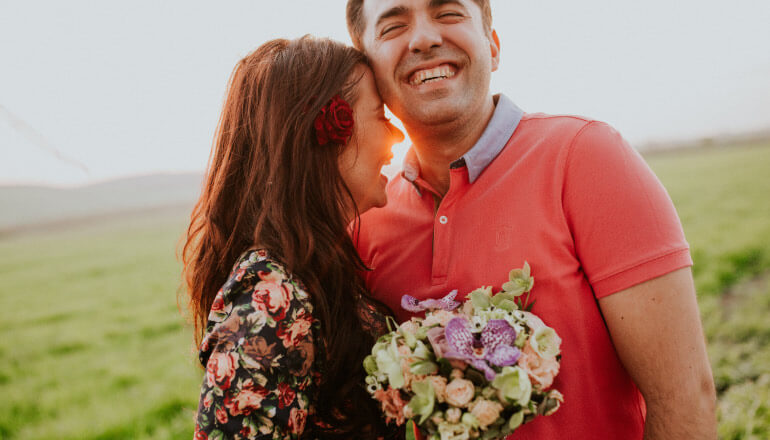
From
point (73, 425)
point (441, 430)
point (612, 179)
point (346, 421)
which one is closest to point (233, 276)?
point (346, 421)

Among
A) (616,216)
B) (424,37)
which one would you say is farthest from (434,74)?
(616,216)

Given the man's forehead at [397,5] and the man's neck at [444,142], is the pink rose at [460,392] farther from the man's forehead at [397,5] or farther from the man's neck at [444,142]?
the man's forehead at [397,5]

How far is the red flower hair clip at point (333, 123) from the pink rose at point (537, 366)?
131 centimetres

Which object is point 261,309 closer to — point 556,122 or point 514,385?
point 514,385

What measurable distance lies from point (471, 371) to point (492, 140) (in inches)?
50.4

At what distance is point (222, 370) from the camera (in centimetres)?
193

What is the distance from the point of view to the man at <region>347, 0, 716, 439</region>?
210cm

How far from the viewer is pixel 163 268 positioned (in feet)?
51.3

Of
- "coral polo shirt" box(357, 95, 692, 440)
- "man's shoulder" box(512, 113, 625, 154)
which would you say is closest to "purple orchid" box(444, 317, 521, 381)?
"coral polo shirt" box(357, 95, 692, 440)

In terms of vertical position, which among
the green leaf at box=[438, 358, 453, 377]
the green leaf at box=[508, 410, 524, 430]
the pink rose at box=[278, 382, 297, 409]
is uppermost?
the green leaf at box=[438, 358, 453, 377]

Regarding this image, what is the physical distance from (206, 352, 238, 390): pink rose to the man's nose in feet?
5.96

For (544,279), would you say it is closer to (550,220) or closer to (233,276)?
(550,220)

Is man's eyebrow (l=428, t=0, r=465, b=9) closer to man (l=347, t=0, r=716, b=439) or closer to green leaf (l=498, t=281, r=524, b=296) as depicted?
man (l=347, t=0, r=716, b=439)

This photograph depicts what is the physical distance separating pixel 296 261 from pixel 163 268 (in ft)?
48.8
